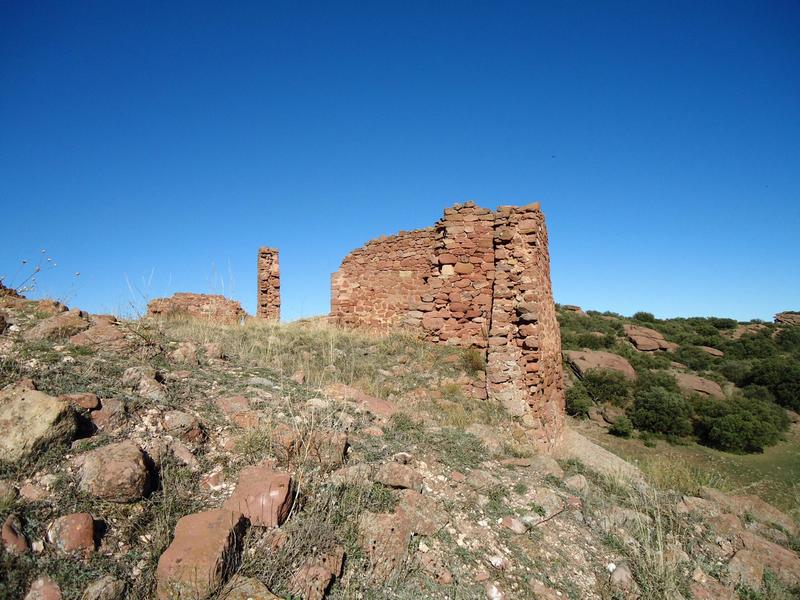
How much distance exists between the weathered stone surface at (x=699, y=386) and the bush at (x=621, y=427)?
507cm

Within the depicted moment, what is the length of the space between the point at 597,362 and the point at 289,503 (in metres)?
18.7

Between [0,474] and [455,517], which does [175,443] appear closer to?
[0,474]

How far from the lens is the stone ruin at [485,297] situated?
7.49 metres

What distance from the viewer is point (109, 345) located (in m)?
4.71

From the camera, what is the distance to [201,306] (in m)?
14.0

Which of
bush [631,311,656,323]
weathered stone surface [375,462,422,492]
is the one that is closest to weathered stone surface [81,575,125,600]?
weathered stone surface [375,462,422,492]

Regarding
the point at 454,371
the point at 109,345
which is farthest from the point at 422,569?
the point at 454,371

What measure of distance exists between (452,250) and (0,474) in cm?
783

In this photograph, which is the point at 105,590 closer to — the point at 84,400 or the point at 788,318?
the point at 84,400

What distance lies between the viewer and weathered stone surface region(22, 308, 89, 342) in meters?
4.57

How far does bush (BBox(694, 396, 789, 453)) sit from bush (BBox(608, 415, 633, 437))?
2.43 m

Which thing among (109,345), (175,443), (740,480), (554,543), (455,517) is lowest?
(740,480)

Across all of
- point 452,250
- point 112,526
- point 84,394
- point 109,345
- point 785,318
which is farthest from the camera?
point 785,318

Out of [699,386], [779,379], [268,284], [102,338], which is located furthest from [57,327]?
[779,379]
